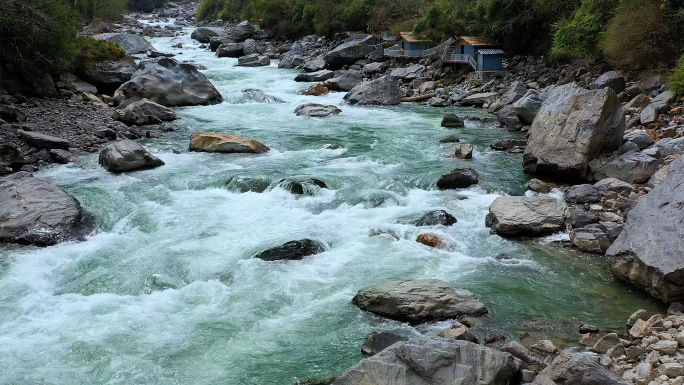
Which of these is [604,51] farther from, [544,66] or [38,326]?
[38,326]

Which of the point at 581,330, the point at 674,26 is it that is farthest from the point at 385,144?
the point at 581,330

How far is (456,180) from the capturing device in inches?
534

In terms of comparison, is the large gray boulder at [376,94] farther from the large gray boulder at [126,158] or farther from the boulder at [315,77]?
the large gray boulder at [126,158]

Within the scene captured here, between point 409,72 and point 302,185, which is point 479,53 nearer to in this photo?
point 409,72

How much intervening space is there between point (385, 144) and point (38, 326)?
11536 millimetres

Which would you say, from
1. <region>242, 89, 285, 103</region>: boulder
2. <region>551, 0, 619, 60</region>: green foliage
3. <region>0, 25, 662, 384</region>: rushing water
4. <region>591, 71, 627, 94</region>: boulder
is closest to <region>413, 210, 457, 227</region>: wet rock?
<region>0, 25, 662, 384</region>: rushing water

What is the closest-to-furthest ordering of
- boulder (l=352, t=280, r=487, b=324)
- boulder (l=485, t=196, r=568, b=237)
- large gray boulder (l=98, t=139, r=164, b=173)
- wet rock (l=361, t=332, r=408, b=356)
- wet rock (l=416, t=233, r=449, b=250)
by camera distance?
1. wet rock (l=361, t=332, r=408, b=356)
2. boulder (l=352, t=280, r=487, b=324)
3. wet rock (l=416, t=233, r=449, b=250)
4. boulder (l=485, t=196, r=568, b=237)
5. large gray boulder (l=98, t=139, r=164, b=173)

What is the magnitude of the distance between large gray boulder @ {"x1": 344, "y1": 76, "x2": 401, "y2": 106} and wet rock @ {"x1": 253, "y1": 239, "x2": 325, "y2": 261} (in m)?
14.9

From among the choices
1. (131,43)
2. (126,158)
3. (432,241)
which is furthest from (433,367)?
(131,43)

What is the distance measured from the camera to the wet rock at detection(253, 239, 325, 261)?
32.8 feet

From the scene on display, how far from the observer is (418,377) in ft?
19.7

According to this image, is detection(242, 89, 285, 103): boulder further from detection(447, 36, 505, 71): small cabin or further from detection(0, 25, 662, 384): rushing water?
detection(0, 25, 662, 384): rushing water

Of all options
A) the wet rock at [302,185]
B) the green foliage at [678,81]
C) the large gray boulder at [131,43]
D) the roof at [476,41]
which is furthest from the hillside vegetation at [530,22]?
the large gray boulder at [131,43]

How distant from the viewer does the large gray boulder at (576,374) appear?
579cm
